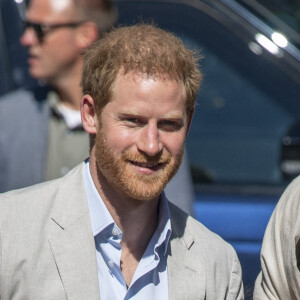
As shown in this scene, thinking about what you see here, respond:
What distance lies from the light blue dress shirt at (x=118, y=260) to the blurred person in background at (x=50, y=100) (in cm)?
103

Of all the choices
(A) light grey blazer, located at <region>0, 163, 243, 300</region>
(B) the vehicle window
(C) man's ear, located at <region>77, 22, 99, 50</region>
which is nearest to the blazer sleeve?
(A) light grey blazer, located at <region>0, 163, 243, 300</region>

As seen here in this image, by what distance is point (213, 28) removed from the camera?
504cm

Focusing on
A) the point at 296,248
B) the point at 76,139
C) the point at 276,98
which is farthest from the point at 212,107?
the point at 296,248

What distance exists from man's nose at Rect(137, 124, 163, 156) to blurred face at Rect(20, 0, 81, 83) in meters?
1.50

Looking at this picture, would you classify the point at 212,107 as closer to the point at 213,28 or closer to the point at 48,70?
the point at 213,28

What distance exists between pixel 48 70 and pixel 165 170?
1528 millimetres

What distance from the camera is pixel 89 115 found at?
11.6 ft

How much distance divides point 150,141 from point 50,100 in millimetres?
1506

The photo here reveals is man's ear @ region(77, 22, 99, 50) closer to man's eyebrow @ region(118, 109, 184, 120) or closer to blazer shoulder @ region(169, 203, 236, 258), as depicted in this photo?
blazer shoulder @ region(169, 203, 236, 258)

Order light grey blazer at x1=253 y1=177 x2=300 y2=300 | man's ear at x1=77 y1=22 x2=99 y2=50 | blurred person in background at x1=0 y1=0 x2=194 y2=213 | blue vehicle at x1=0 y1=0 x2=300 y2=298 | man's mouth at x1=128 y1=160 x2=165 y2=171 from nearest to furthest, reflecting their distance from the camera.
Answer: man's mouth at x1=128 y1=160 x2=165 y2=171 → light grey blazer at x1=253 y1=177 x2=300 y2=300 → blurred person in background at x1=0 y1=0 x2=194 y2=213 → man's ear at x1=77 y1=22 x2=99 y2=50 → blue vehicle at x1=0 y1=0 x2=300 y2=298

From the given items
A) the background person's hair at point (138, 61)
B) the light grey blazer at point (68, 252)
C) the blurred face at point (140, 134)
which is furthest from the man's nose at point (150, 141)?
the light grey blazer at point (68, 252)

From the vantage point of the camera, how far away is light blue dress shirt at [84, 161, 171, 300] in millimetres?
3441

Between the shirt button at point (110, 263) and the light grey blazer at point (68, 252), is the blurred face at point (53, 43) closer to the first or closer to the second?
the light grey blazer at point (68, 252)

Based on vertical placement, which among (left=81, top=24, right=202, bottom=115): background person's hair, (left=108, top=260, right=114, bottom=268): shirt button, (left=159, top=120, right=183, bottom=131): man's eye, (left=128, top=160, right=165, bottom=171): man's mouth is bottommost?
(left=108, top=260, right=114, bottom=268): shirt button
